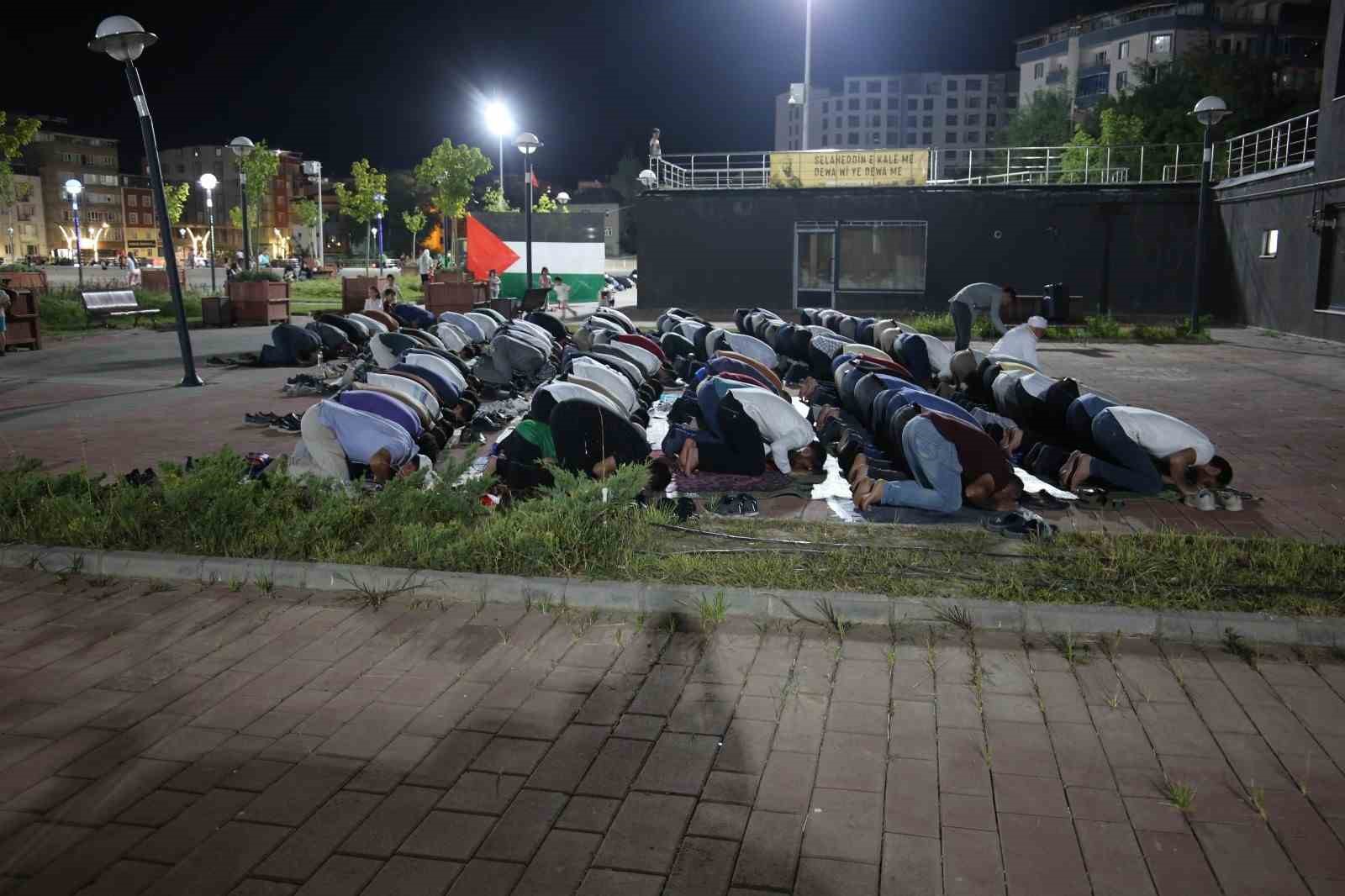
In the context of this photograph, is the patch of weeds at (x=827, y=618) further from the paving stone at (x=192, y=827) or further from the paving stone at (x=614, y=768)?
the paving stone at (x=192, y=827)

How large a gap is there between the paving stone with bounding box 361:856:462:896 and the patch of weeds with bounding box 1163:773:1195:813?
8.32 feet

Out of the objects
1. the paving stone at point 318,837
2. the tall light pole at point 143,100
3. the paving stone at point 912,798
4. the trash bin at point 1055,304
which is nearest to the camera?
the paving stone at point 318,837

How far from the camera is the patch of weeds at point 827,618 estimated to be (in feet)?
18.3

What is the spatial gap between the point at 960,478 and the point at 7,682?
20.0 ft

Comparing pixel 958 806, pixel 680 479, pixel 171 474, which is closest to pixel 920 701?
pixel 958 806

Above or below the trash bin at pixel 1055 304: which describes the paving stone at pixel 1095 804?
below

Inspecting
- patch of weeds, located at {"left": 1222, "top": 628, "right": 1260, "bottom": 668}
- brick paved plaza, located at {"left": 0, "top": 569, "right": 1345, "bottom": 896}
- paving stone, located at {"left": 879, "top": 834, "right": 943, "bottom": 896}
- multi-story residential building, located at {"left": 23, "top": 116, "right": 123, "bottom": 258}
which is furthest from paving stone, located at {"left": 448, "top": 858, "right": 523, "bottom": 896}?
multi-story residential building, located at {"left": 23, "top": 116, "right": 123, "bottom": 258}

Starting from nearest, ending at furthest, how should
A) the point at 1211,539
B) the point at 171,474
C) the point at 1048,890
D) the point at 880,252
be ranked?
1. the point at 1048,890
2. the point at 1211,539
3. the point at 171,474
4. the point at 880,252

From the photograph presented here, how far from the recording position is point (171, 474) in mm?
7422

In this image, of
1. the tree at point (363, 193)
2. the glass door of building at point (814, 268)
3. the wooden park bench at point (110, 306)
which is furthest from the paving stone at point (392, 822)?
the tree at point (363, 193)

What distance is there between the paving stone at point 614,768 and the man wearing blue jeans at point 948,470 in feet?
13.2

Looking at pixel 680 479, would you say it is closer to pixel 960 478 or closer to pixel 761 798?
pixel 960 478

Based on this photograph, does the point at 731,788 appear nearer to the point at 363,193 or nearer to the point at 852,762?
the point at 852,762

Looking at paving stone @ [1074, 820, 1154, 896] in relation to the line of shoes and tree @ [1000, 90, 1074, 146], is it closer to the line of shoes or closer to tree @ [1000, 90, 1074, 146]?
the line of shoes
